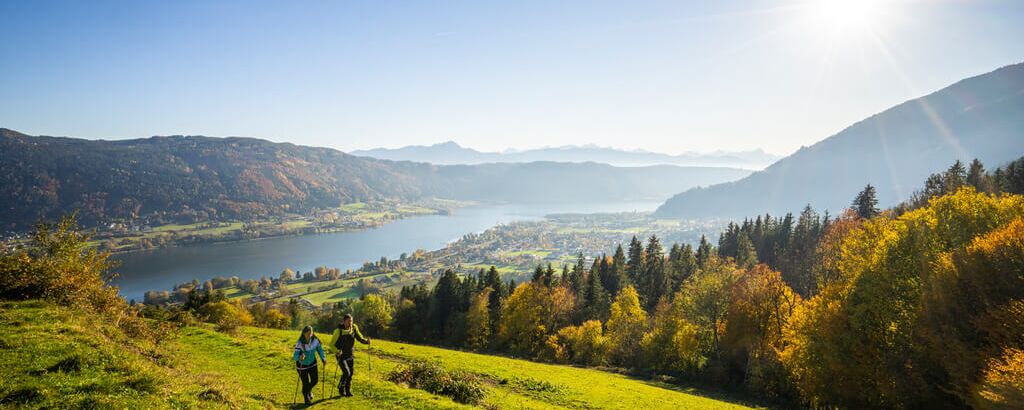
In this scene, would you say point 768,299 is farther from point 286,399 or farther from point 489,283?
point 489,283

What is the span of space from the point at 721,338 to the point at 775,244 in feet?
135

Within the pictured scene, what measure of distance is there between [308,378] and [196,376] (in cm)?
Result: 415

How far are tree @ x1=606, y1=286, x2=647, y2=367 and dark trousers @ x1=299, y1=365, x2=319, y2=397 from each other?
33.0 meters

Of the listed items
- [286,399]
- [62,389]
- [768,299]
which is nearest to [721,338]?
[768,299]

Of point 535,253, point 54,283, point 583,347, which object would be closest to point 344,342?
point 54,283

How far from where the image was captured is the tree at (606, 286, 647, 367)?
133 feet

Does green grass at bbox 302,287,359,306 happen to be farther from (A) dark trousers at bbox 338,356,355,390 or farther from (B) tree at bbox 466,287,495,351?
(A) dark trousers at bbox 338,356,355,390

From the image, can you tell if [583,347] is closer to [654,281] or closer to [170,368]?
[654,281]

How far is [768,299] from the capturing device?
109 feet

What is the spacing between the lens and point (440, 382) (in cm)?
1616

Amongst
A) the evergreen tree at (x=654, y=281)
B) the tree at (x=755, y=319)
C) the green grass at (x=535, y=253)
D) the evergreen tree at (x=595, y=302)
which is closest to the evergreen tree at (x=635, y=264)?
the evergreen tree at (x=654, y=281)

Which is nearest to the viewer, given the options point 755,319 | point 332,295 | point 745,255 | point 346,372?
point 346,372

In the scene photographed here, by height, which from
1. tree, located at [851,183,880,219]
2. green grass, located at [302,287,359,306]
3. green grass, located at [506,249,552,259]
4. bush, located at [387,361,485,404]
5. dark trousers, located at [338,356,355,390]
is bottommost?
green grass, located at [302,287,359,306]

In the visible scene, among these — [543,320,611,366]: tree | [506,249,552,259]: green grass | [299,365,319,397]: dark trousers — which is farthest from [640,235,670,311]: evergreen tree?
[506,249,552,259]: green grass
